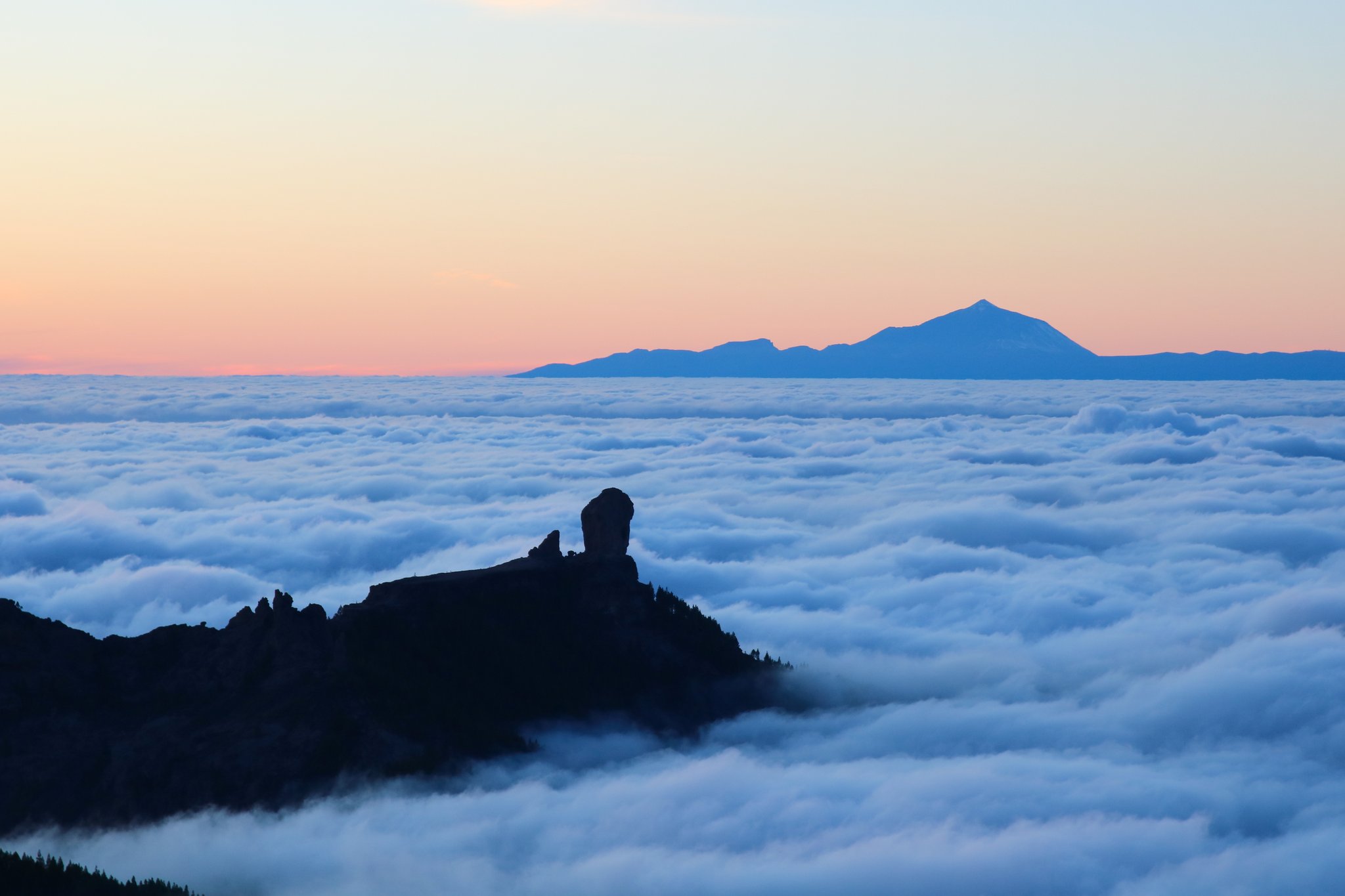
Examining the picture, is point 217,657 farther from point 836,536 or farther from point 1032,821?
point 836,536

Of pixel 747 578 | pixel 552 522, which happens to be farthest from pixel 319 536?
pixel 747 578

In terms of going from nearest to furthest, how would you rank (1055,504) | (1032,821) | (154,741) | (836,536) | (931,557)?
1. (154,741)
2. (1032,821)
3. (931,557)
4. (836,536)
5. (1055,504)

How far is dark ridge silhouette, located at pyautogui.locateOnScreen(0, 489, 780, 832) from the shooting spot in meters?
38.0

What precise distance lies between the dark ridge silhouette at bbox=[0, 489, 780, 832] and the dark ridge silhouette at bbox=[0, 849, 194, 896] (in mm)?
8471

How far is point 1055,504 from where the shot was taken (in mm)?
193750

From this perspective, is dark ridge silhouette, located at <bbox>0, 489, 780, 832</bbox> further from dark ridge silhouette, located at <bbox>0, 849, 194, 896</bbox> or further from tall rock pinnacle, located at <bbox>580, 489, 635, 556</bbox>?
dark ridge silhouette, located at <bbox>0, 849, 194, 896</bbox>

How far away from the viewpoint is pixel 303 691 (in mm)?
39906

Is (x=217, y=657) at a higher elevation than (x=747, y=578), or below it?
higher

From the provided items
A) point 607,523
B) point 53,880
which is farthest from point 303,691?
point 607,523

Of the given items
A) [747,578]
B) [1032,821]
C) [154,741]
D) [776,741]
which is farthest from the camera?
[747,578]

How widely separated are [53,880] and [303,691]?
42.3 ft

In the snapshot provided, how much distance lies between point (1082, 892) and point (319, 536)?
124710mm

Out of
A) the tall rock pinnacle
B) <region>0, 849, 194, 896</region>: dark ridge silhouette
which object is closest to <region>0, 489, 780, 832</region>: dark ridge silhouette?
the tall rock pinnacle

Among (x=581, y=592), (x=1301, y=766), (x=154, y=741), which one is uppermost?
(x=581, y=592)
